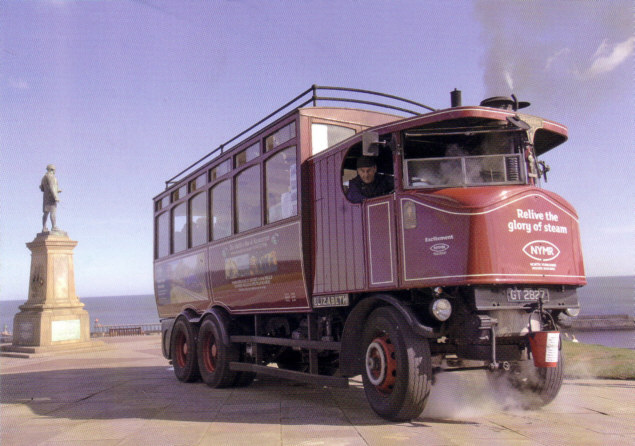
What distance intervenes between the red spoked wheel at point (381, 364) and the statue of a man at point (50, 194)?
18745mm

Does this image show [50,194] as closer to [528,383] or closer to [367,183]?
[367,183]

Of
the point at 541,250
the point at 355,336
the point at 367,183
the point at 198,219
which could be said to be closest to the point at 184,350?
the point at 198,219

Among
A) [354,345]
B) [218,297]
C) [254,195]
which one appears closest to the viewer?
[354,345]

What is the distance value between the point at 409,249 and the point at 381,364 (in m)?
1.26

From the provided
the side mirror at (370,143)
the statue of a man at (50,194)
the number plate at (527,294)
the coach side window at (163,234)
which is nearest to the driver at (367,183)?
the side mirror at (370,143)

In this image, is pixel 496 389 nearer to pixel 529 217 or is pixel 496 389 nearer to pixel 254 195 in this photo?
pixel 529 217

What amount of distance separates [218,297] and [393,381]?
4743 millimetres

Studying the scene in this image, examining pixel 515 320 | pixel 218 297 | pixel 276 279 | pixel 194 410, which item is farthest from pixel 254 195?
pixel 515 320

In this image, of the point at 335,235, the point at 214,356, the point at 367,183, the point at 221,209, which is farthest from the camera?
the point at 221,209

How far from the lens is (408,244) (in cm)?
596

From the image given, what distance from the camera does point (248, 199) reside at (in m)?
9.12

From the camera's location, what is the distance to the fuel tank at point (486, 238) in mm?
5520

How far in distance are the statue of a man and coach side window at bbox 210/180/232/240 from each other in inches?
549

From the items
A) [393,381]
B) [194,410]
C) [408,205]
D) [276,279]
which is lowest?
[194,410]
